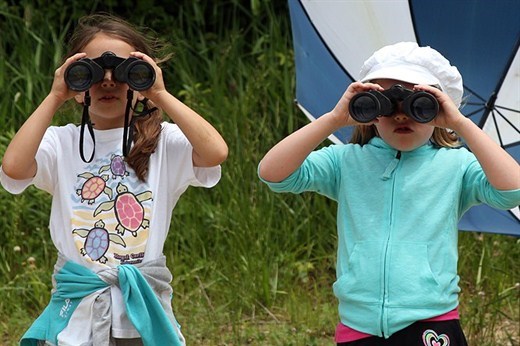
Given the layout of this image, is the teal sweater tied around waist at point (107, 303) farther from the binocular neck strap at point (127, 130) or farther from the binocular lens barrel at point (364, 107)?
the binocular lens barrel at point (364, 107)

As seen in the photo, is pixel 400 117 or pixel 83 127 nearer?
pixel 400 117

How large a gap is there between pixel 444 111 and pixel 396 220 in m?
0.35

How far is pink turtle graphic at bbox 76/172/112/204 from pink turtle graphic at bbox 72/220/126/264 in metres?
0.09

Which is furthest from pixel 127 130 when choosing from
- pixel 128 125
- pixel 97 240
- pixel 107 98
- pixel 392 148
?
pixel 392 148

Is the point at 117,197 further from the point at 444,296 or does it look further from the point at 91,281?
the point at 444,296

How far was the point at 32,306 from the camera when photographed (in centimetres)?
581

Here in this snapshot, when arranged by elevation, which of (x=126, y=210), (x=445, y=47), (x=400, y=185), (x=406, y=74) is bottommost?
(x=126, y=210)

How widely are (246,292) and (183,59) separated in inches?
73.6

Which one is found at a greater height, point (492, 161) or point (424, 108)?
point (424, 108)

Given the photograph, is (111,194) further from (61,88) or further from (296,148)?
(296,148)

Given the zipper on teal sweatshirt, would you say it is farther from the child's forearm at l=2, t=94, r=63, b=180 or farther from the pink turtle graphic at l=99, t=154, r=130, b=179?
the child's forearm at l=2, t=94, r=63, b=180

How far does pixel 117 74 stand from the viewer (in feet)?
11.6

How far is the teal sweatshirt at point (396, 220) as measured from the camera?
3.43 meters

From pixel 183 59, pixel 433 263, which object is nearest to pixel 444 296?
pixel 433 263
